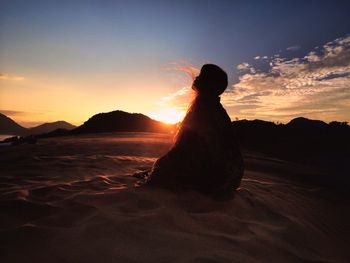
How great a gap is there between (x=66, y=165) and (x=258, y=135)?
40.6 feet

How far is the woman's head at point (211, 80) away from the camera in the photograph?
4.38 meters

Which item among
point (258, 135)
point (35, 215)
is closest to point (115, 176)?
point (35, 215)

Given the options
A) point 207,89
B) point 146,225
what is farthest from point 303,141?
point 146,225

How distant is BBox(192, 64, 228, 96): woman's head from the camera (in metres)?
4.38

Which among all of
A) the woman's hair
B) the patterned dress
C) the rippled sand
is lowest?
the rippled sand

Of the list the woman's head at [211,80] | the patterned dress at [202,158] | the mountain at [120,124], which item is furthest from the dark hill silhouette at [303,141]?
the woman's head at [211,80]

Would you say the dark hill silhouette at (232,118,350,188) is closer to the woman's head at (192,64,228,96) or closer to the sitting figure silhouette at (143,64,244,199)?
the sitting figure silhouette at (143,64,244,199)

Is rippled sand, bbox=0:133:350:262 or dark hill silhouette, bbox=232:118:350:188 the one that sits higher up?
dark hill silhouette, bbox=232:118:350:188

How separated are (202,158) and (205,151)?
103mm

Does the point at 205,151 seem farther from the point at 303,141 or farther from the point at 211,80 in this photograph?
the point at 303,141

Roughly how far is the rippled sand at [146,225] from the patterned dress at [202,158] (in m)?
0.30

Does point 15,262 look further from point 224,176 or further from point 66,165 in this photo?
point 66,165

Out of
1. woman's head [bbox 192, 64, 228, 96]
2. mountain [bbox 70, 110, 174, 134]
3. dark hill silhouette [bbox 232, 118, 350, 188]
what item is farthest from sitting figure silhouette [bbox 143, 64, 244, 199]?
mountain [bbox 70, 110, 174, 134]

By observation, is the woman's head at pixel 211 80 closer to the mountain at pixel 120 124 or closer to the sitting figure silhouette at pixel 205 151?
the sitting figure silhouette at pixel 205 151
